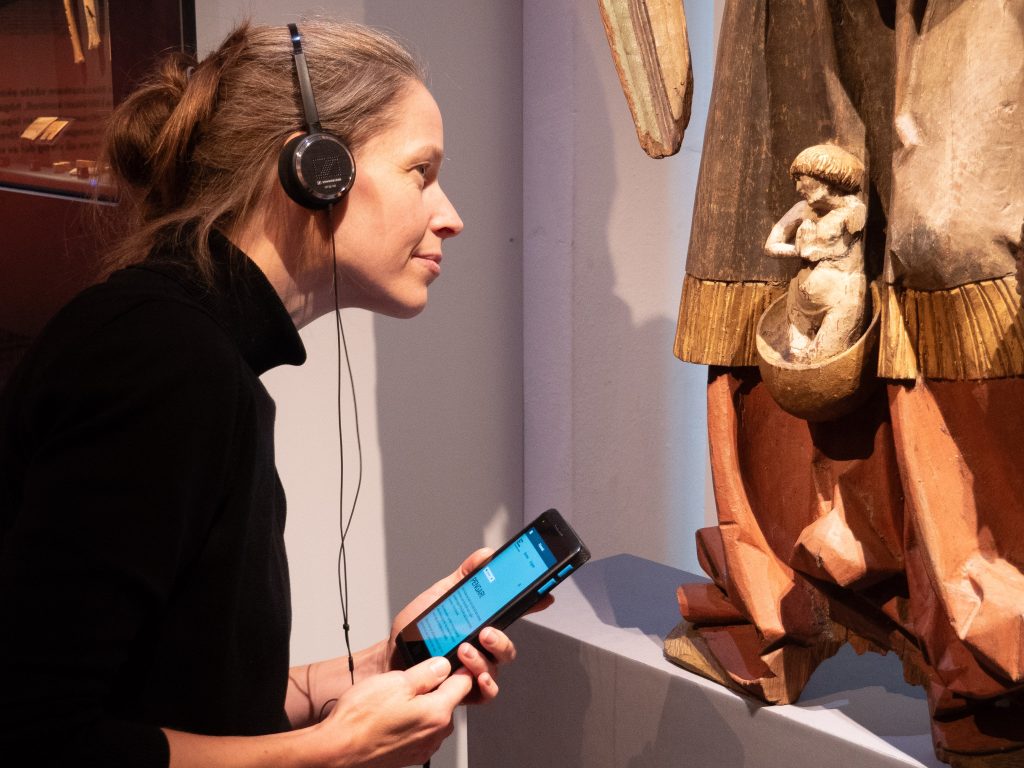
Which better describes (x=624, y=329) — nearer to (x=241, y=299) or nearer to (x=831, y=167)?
(x=831, y=167)

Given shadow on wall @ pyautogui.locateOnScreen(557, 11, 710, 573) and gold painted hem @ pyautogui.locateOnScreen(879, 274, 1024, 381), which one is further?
shadow on wall @ pyautogui.locateOnScreen(557, 11, 710, 573)

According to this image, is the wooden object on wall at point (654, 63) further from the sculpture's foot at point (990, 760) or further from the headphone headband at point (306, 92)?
the sculpture's foot at point (990, 760)

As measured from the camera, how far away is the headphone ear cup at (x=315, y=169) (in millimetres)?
853

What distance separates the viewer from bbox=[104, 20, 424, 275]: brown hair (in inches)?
35.4

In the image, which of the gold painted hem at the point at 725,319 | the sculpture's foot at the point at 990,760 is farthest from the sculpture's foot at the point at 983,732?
the gold painted hem at the point at 725,319

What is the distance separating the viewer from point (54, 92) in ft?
5.01

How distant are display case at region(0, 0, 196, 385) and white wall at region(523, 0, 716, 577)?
28.5 inches

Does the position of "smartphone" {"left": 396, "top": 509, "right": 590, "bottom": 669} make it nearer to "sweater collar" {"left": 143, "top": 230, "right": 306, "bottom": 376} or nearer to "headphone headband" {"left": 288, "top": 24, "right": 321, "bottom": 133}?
"sweater collar" {"left": 143, "top": 230, "right": 306, "bottom": 376}

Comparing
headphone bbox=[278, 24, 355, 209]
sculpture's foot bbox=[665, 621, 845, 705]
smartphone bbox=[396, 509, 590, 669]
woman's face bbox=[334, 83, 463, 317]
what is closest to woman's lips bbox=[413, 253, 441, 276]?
woman's face bbox=[334, 83, 463, 317]

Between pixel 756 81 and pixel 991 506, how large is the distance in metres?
0.54

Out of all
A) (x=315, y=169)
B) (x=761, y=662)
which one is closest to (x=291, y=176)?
(x=315, y=169)

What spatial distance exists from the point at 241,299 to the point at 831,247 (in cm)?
64

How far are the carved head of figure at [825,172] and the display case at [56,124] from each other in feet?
2.97

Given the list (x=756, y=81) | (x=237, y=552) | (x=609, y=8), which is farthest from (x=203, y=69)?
(x=756, y=81)
